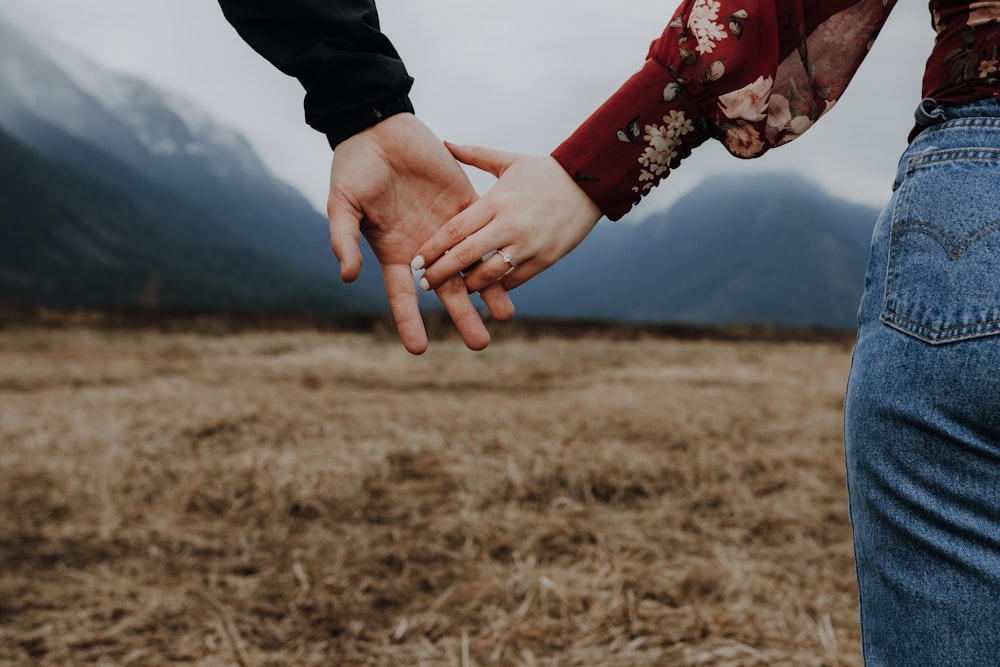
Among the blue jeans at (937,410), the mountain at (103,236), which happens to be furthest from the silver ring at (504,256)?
the mountain at (103,236)

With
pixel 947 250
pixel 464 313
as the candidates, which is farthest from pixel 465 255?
pixel 947 250

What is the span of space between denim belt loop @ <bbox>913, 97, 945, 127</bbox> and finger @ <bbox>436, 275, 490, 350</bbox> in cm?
72

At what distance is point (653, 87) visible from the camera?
990 millimetres

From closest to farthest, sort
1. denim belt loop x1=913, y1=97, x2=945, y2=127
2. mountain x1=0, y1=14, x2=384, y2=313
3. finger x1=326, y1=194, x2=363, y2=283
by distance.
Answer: denim belt loop x1=913, y1=97, x2=945, y2=127, finger x1=326, y1=194, x2=363, y2=283, mountain x1=0, y1=14, x2=384, y2=313

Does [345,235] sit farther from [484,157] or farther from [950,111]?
[950,111]

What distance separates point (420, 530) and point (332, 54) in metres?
2.61

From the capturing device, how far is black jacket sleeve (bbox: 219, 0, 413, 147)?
3.93 ft

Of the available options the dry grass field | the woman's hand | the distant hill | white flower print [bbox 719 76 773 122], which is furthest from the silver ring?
the distant hill

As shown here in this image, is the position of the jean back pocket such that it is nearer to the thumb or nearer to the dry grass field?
the thumb

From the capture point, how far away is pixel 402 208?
4.38ft

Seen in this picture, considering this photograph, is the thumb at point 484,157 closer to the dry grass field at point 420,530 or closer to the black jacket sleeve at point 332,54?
the black jacket sleeve at point 332,54

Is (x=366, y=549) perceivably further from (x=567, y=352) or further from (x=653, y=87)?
(x=567, y=352)

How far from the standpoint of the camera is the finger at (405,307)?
1.20 m

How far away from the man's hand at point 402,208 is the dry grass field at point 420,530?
146 centimetres
